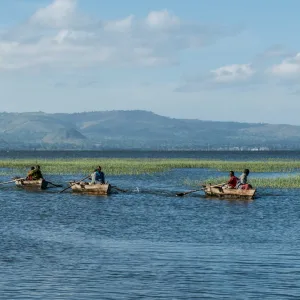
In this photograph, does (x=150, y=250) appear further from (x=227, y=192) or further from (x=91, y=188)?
(x=91, y=188)

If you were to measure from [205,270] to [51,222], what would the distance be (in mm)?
15859

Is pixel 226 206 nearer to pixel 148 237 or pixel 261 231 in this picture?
pixel 261 231

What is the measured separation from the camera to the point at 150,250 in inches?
1170

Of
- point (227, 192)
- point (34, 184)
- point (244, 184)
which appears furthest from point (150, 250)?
point (34, 184)

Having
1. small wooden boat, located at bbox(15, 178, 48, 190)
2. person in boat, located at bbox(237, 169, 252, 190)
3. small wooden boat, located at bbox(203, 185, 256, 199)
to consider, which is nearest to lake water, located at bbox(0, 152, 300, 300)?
small wooden boat, located at bbox(203, 185, 256, 199)

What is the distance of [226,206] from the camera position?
4894 cm

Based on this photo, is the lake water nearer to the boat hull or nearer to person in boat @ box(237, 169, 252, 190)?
person in boat @ box(237, 169, 252, 190)

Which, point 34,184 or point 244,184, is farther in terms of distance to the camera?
point 34,184

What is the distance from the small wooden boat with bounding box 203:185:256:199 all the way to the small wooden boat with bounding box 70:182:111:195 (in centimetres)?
724

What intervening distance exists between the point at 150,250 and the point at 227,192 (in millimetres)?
24655

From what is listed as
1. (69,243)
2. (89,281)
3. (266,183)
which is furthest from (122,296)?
(266,183)

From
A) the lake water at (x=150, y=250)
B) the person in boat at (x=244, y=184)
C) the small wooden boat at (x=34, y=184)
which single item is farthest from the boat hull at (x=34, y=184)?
the person in boat at (x=244, y=184)

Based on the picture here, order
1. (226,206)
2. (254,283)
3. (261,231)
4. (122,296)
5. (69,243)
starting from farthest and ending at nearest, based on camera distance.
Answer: (226,206), (261,231), (69,243), (254,283), (122,296)

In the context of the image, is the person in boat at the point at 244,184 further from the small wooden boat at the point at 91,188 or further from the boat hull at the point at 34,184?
the boat hull at the point at 34,184
